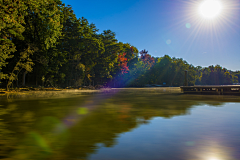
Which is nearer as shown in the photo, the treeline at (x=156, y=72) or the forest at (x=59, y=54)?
the forest at (x=59, y=54)

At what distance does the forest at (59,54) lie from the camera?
3203 cm

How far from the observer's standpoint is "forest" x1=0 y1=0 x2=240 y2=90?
1261 inches

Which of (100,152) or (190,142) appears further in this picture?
(190,142)

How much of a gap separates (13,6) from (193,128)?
2151 cm

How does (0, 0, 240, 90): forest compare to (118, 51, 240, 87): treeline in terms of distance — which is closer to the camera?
(0, 0, 240, 90): forest

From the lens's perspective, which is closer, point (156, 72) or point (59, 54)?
point (59, 54)

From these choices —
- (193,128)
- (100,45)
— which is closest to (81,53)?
(100,45)

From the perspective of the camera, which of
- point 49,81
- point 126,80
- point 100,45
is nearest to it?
point 49,81

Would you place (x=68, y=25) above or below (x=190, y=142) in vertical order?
above

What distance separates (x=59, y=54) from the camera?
2063 inches

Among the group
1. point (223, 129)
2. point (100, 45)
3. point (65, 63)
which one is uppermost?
point (100, 45)

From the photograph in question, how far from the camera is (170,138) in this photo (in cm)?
700

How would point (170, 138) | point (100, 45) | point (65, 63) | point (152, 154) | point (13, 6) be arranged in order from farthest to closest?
1. point (100, 45)
2. point (65, 63)
3. point (13, 6)
4. point (170, 138)
5. point (152, 154)

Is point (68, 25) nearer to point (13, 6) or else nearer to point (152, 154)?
point (13, 6)
